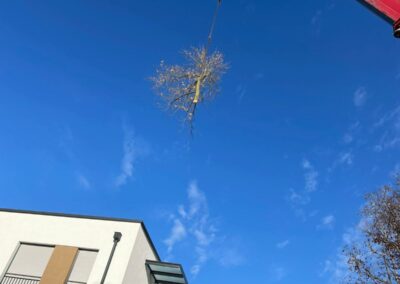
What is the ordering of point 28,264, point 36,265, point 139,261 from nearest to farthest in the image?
point 36,265 → point 28,264 → point 139,261

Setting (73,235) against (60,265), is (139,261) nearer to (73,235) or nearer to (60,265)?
(73,235)

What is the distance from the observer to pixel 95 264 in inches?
593

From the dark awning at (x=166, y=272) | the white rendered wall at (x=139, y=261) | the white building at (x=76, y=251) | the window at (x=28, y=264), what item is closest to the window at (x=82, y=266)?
the white building at (x=76, y=251)

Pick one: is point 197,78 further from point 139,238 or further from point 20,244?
point 20,244

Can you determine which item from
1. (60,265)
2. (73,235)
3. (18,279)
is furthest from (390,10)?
(18,279)

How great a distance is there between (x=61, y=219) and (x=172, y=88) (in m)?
12.4

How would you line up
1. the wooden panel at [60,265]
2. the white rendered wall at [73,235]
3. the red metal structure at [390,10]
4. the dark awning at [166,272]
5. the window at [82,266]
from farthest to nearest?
1. the dark awning at [166,272]
2. the white rendered wall at [73,235]
3. the window at [82,266]
4. the wooden panel at [60,265]
5. the red metal structure at [390,10]

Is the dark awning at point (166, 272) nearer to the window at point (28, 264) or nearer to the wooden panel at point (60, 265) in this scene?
the wooden panel at point (60, 265)

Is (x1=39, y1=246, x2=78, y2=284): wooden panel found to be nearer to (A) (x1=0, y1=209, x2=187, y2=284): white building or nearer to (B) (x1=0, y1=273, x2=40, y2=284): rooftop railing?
(A) (x1=0, y1=209, x2=187, y2=284): white building

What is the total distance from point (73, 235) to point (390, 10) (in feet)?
48.7

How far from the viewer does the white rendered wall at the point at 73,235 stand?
15.1 metres

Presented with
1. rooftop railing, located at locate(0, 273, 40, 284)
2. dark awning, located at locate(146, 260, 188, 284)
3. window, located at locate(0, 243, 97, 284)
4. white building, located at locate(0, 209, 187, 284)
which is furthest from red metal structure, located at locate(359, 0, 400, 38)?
rooftop railing, located at locate(0, 273, 40, 284)

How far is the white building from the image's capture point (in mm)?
14930

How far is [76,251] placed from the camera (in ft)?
51.1
